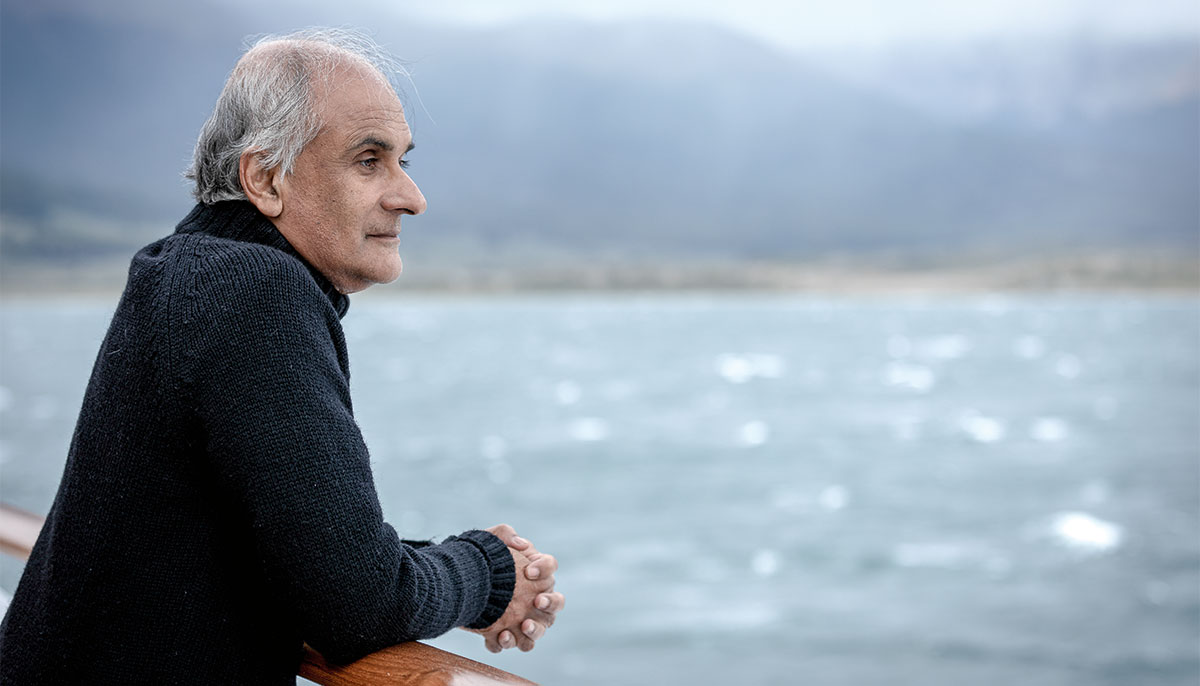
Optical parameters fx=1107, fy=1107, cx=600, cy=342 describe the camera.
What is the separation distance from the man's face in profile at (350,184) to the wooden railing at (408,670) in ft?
1.14

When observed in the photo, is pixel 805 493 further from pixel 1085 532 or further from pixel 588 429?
pixel 588 429

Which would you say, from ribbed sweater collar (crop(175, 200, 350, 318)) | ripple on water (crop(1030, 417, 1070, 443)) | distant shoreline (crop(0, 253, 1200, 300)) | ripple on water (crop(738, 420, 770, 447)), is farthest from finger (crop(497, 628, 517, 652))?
distant shoreline (crop(0, 253, 1200, 300))

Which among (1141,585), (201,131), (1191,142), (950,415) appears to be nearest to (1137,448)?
(950,415)

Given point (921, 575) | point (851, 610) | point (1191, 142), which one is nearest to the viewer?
point (851, 610)

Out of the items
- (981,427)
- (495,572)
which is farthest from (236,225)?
(981,427)

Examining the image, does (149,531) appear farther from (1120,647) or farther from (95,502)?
(1120,647)

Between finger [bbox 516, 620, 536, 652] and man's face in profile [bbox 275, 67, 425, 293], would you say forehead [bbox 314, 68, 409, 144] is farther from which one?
finger [bbox 516, 620, 536, 652]

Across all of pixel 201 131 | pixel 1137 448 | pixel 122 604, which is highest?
pixel 1137 448

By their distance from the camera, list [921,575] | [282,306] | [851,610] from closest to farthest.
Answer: [282,306] < [851,610] < [921,575]

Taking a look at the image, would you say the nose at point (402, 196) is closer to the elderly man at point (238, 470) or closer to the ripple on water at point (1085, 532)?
the elderly man at point (238, 470)

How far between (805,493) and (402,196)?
94.7 feet

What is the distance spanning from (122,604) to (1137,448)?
4000cm

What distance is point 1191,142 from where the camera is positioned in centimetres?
17638

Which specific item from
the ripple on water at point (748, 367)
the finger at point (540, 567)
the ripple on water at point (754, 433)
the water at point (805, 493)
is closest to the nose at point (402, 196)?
the water at point (805, 493)
